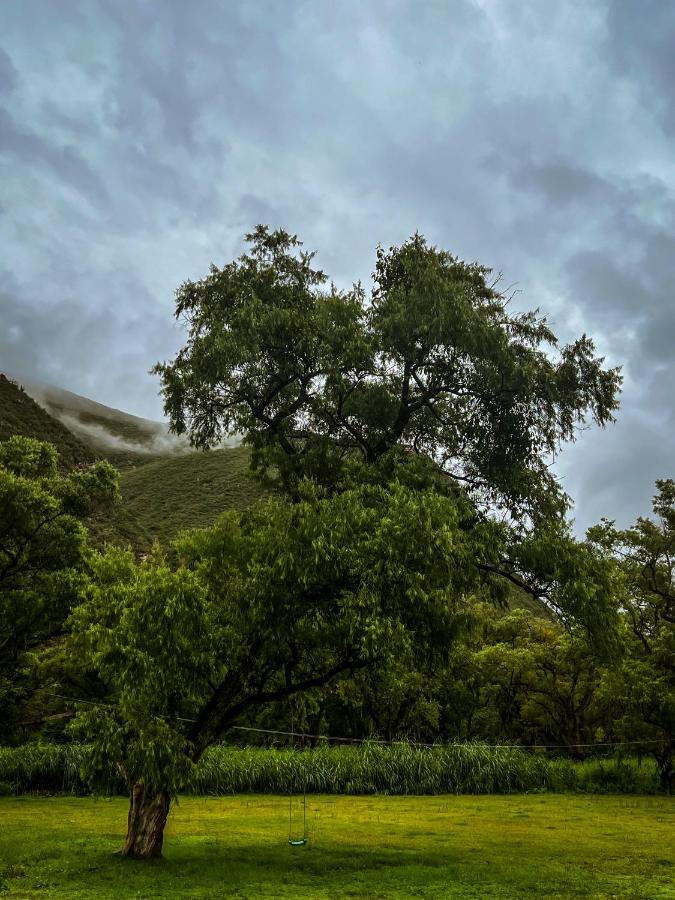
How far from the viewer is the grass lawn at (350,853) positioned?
366 inches

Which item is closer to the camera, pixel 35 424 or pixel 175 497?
pixel 35 424

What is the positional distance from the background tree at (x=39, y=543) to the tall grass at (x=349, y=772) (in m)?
4.61

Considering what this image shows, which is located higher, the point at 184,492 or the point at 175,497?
the point at 184,492

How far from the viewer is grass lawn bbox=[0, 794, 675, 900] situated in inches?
366

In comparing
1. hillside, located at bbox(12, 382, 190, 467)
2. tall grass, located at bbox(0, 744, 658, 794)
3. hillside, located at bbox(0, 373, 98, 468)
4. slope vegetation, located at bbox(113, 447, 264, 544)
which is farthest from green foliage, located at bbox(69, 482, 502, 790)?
hillside, located at bbox(12, 382, 190, 467)

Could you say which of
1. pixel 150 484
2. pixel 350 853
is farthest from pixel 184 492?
pixel 350 853

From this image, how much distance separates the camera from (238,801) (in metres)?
20.9

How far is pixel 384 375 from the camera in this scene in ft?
47.4

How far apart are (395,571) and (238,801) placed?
582 inches

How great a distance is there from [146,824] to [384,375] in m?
9.33

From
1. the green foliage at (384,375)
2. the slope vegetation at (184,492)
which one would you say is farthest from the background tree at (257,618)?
the slope vegetation at (184,492)

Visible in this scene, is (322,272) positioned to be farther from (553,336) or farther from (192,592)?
(192,592)

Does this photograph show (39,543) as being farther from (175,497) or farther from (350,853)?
(175,497)

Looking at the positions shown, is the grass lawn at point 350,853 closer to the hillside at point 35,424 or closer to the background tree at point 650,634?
the background tree at point 650,634
